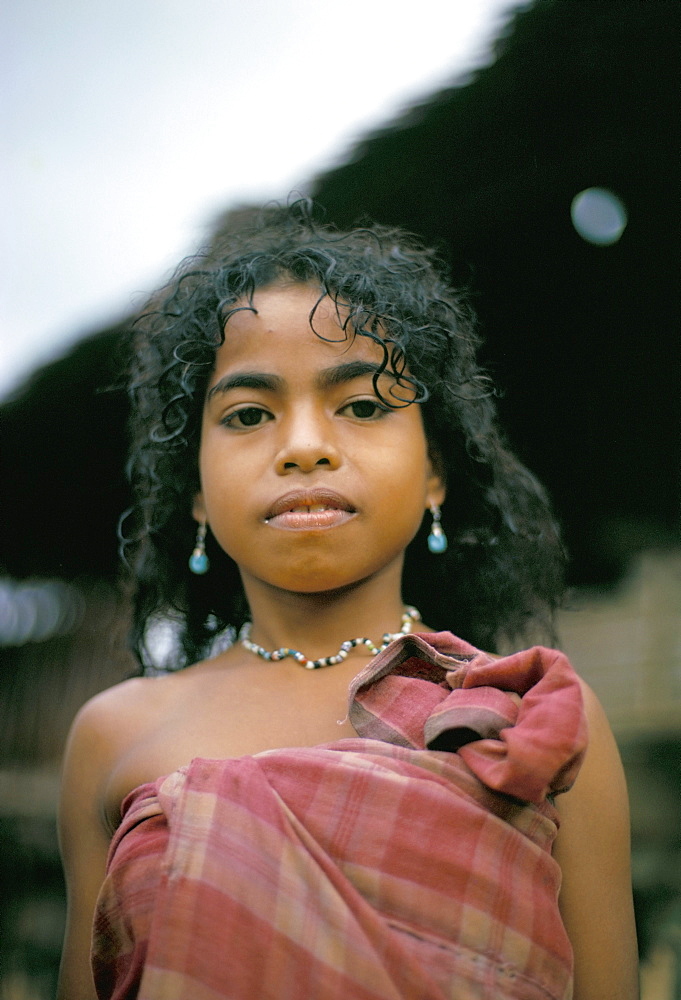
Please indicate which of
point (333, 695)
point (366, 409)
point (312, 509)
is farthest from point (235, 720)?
point (366, 409)

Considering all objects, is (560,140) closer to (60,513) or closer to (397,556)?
(397,556)

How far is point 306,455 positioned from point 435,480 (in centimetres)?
26

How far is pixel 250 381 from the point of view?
97 cm

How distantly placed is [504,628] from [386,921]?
62 cm

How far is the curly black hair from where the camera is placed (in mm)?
1074

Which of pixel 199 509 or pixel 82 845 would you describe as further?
pixel 199 509

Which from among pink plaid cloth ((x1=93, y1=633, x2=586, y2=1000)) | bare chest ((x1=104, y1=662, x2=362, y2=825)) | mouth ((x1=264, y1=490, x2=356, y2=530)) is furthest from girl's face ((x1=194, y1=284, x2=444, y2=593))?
pink plaid cloth ((x1=93, y1=633, x2=586, y2=1000))

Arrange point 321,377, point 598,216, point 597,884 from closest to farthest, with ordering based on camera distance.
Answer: point 597,884, point 321,377, point 598,216

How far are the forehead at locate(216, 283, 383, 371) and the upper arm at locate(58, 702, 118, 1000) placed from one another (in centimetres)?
49

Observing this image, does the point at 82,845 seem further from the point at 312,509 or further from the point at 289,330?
the point at 289,330

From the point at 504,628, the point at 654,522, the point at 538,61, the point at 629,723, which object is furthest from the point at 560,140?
the point at 629,723

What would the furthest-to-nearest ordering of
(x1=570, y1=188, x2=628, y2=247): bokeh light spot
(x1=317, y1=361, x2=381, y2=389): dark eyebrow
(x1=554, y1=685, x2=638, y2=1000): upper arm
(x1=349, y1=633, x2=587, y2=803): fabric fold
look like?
(x1=570, y1=188, x2=628, y2=247): bokeh light spot, (x1=317, y1=361, x2=381, y2=389): dark eyebrow, (x1=554, y1=685, x2=638, y2=1000): upper arm, (x1=349, y1=633, x2=587, y2=803): fabric fold

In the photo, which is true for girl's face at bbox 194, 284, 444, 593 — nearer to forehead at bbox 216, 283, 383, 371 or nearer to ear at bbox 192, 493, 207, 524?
forehead at bbox 216, 283, 383, 371

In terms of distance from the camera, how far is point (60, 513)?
1605 millimetres
